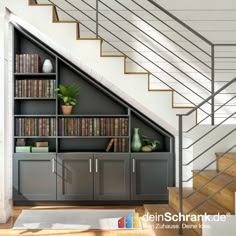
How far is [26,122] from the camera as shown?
265 inches

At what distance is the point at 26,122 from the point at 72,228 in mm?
2015

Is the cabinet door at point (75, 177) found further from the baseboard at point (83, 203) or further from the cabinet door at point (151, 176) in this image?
the cabinet door at point (151, 176)

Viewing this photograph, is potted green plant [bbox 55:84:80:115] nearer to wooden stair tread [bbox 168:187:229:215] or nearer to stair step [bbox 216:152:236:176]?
stair step [bbox 216:152:236:176]

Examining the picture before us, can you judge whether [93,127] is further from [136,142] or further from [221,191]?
[221,191]

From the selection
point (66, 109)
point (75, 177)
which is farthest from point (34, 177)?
point (66, 109)

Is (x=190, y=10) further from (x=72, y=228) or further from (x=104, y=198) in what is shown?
(x=72, y=228)

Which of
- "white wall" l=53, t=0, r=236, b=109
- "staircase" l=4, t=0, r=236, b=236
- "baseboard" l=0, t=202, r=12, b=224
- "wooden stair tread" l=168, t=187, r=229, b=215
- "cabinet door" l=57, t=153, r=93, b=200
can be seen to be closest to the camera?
"wooden stair tread" l=168, t=187, r=229, b=215

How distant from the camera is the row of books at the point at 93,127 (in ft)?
22.1

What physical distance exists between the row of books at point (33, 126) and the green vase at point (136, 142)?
45.3 inches

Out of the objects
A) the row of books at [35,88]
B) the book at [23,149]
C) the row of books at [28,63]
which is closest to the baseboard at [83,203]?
the book at [23,149]

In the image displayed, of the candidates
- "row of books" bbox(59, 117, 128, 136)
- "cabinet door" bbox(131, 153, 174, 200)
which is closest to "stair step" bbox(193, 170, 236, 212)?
"cabinet door" bbox(131, 153, 174, 200)

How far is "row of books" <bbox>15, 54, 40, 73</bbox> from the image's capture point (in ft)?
22.0

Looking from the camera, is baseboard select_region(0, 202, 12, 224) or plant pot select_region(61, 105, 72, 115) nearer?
baseboard select_region(0, 202, 12, 224)

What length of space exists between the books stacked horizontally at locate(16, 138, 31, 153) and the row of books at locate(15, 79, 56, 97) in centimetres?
62
